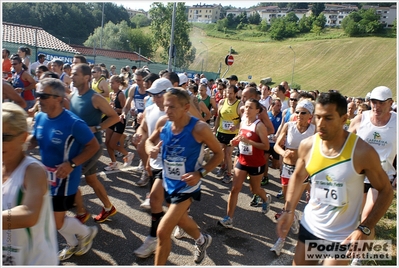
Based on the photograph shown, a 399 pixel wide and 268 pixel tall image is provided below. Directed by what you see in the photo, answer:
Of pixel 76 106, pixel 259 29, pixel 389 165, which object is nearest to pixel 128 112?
pixel 76 106

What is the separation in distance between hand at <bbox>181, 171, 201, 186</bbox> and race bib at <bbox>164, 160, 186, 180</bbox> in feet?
0.40

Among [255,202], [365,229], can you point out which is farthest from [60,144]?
[255,202]

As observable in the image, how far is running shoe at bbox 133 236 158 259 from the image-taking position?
4070mm

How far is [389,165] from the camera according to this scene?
4.66 metres

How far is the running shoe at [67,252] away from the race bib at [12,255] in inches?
63.0

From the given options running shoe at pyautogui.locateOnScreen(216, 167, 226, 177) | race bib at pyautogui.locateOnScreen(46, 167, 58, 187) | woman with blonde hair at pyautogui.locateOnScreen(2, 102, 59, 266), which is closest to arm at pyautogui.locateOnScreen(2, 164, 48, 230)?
woman with blonde hair at pyautogui.locateOnScreen(2, 102, 59, 266)

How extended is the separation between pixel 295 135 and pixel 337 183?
253 cm

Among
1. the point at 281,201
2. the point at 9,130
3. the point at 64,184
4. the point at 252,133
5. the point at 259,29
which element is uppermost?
the point at 259,29

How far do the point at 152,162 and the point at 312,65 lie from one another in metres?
77.0

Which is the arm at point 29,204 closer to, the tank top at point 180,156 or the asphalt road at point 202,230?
the tank top at point 180,156

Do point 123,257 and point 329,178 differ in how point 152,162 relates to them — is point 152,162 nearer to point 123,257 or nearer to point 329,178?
point 123,257

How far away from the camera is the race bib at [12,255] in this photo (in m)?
2.33

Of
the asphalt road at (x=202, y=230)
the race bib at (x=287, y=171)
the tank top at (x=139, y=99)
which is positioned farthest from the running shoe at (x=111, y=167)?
the race bib at (x=287, y=171)

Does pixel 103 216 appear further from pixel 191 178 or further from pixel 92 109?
pixel 191 178
